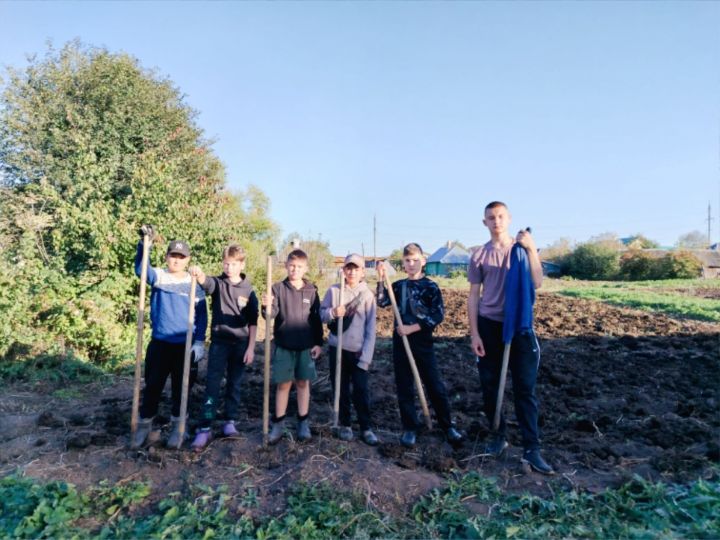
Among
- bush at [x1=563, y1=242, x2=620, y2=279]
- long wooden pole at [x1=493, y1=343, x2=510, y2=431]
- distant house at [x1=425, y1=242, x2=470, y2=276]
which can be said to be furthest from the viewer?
distant house at [x1=425, y1=242, x2=470, y2=276]

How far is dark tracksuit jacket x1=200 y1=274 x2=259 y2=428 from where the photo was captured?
4258 millimetres

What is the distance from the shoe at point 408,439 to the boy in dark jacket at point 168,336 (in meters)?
1.98

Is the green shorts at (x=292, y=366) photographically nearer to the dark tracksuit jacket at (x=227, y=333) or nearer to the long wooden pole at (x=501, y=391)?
the dark tracksuit jacket at (x=227, y=333)

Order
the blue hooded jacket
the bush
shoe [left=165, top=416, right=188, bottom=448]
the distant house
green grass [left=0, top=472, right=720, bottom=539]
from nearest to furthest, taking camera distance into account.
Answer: green grass [left=0, top=472, right=720, bottom=539] → the blue hooded jacket → shoe [left=165, top=416, right=188, bottom=448] → the bush → the distant house

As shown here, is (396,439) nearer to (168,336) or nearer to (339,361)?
(339,361)

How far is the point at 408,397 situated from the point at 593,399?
293 cm

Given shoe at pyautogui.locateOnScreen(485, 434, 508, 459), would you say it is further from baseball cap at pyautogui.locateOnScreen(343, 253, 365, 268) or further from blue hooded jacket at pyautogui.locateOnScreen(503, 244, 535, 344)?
baseball cap at pyautogui.locateOnScreen(343, 253, 365, 268)

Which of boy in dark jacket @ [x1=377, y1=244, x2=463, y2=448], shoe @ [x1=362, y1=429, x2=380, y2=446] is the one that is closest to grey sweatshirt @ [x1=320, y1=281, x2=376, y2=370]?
boy in dark jacket @ [x1=377, y1=244, x2=463, y2=448]

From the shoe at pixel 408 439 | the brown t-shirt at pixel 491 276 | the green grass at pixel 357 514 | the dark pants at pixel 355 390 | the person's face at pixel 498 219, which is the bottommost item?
the green grass at pixel 357 514

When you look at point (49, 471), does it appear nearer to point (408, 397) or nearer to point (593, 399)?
point (408, 397)

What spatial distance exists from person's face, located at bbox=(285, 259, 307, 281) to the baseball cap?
395 mm

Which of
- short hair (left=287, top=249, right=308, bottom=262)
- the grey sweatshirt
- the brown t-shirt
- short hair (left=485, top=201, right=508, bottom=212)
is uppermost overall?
short hair (left=485, top=201, right=508, bottom=212)

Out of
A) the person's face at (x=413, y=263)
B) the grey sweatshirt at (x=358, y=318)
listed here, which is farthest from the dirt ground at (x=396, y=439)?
the person's face at (x=413, y=263)

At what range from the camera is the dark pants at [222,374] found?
13.9 feet
